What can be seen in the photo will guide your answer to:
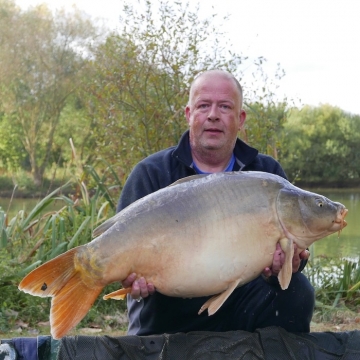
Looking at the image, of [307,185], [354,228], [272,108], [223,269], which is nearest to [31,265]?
[223,269]

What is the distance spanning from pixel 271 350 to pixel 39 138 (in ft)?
58.1

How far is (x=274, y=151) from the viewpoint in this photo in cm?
425

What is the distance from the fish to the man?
8.4 inches

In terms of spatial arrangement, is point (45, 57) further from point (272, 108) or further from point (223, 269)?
point (223, 269)

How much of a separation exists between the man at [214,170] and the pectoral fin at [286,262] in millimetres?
159

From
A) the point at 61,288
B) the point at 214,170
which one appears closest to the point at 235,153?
the point at 214,170

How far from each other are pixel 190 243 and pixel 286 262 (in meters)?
0.28

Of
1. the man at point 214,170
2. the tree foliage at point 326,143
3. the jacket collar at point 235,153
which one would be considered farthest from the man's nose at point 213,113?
the tree foliage at point 326,143

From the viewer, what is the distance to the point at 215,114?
88.2 inches

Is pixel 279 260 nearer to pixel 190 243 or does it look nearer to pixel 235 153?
pixel 190 243

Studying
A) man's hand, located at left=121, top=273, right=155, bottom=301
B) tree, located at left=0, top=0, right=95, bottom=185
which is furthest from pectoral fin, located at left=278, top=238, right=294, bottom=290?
tree, located at left=0, top=0, right=95, bottom=185

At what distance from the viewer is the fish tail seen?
1636 millimetres

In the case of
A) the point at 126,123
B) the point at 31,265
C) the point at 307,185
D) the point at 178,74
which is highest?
the point at 178,74

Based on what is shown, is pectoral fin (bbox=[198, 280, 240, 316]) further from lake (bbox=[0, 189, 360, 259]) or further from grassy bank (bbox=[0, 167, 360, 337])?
lake (bbox=[0, 189, 360, 259])
